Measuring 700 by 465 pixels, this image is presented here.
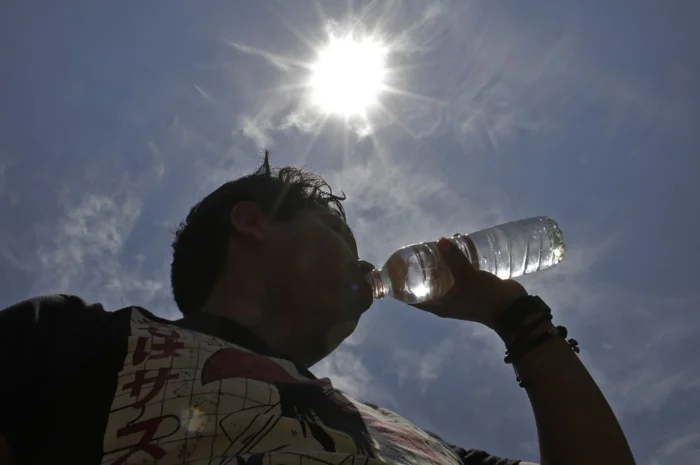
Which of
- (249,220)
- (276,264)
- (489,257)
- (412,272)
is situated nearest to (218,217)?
(249,220)

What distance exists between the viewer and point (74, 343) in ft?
5.68

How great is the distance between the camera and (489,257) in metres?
4.68

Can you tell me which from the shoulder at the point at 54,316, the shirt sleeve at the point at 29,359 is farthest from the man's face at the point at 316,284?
the shirt sleeve at the point at 29,359

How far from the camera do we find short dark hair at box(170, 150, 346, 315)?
298 cm

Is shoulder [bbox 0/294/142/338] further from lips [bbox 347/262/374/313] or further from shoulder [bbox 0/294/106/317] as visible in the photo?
lips [bbox 347/262/374/313]

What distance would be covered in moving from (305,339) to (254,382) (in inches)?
37.9

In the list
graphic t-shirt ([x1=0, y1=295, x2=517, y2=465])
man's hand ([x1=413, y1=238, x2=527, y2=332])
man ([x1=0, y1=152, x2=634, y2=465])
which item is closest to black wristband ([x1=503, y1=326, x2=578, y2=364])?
man ([x1=0, y1=152, x2=634, y2=465])

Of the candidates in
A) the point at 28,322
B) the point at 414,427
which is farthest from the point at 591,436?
the point at 28,322

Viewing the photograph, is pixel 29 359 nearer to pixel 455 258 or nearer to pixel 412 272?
pixel 455 258

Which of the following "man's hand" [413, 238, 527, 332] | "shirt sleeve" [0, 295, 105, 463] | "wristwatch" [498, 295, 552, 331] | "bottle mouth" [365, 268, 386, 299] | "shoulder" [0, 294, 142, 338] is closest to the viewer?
"shirt sleeve" [0, 295, 105, 463]

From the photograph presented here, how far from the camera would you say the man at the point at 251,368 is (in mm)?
1408

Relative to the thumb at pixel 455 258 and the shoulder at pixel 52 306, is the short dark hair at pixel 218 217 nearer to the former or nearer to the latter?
the thumb at pixel 455 258

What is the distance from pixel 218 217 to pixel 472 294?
146 cm

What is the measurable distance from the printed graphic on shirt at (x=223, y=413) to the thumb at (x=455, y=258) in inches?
40.8
